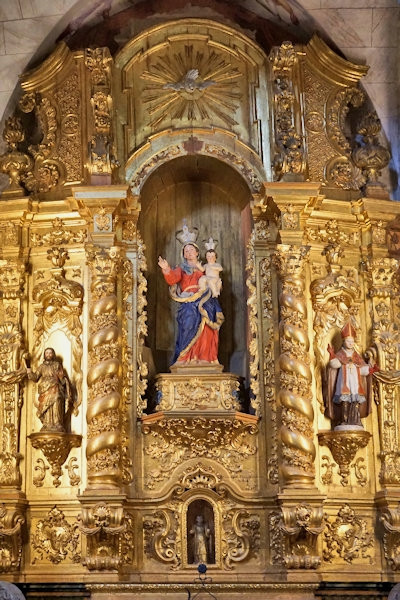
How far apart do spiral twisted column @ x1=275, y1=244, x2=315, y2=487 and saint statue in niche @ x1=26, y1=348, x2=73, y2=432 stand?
2676mm

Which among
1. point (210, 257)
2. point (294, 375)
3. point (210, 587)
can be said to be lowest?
point (210, 587)

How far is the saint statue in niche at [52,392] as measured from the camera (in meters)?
13.4

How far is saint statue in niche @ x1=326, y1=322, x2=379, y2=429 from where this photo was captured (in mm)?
13422

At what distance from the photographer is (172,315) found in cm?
1476

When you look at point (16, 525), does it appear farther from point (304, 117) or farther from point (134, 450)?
point (304, 117)

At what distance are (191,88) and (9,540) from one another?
6.32 meters

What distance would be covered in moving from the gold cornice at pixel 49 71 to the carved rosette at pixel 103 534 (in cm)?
580

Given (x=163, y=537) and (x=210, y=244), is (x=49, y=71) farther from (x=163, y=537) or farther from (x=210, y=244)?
(x=163, y=537)

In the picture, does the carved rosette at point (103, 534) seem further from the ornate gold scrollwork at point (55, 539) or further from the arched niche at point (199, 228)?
the arched niche at point (199, 228)

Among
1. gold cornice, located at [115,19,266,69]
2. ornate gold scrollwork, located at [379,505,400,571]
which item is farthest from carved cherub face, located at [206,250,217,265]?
ornate gold scrollwork, located at [379,505,400,571]

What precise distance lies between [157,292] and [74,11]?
400 centimetres

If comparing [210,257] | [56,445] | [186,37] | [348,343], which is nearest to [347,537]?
[348,343]

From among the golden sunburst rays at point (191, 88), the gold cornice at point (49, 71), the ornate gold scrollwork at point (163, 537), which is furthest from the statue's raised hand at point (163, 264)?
the ornate gold scrollwork at point (163, 537)

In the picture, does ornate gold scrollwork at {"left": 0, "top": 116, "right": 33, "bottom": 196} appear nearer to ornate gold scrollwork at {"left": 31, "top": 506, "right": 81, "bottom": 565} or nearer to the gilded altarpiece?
the gilded altarpiece
